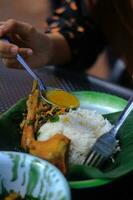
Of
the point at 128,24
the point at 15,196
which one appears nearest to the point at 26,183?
the point at 15,196

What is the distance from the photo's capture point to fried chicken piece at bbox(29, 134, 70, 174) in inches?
20.8

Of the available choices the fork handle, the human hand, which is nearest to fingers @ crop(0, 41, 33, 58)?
the human hand

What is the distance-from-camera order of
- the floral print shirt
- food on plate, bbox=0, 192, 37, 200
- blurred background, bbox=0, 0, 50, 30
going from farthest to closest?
blurred background, bbox=0, 0, 50, 30 < the floral print shirt < food on plate, bbox=0, 192, 37, 200

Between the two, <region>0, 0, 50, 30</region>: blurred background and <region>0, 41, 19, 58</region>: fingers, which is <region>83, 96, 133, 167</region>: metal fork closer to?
<region>0, 41, 19, 58</region>: fingers

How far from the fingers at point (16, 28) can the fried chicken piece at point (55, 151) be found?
32cm

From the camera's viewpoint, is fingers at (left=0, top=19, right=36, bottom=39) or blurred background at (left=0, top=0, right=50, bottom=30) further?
blurred background at (left=0, top=0, right=50, bottom=30)

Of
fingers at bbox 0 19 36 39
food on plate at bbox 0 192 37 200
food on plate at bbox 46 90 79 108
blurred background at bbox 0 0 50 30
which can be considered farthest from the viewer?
blurred background at bbox 0 0 50 30

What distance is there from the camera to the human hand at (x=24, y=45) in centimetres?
77

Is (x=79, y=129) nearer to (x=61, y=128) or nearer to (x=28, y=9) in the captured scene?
(x=61, y=128)

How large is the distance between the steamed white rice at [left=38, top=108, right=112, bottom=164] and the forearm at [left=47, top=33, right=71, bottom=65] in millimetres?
344

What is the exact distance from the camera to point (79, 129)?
65 centimetres

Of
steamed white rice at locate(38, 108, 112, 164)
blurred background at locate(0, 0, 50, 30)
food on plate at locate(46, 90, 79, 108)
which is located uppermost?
food on plate at locate(46, 90, 79, 108)

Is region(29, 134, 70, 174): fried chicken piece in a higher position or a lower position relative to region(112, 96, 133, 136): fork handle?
higher

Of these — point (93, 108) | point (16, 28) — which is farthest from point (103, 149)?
point (16, 28)
